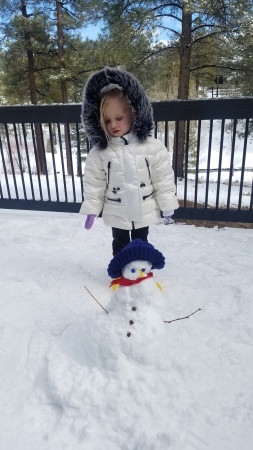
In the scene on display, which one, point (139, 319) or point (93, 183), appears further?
point (93, 183)

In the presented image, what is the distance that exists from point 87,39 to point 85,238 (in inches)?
455

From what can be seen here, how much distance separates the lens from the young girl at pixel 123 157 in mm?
1976

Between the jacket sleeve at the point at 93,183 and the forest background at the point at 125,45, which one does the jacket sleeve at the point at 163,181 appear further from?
the forest background at the point at 125,45

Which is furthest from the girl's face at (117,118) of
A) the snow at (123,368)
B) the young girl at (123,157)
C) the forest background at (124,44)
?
the forest background at (124,44)

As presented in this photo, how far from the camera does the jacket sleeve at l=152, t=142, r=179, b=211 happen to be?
85.2 inches

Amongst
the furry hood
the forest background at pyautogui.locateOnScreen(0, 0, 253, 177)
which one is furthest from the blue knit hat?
the forest background at pyautogui.locateOnScreen(0, 0, 253, 177)

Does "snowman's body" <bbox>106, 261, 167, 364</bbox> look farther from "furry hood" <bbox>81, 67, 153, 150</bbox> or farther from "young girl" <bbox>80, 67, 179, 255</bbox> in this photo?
"furry hood" <bbox>81, 67, 153, 150</bbox>

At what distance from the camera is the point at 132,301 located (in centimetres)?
171

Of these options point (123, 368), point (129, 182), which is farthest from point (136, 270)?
point (129, 182)

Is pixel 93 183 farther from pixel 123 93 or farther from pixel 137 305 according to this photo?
pixel 137 305

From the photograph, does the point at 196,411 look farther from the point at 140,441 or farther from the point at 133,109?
the point at 133,109

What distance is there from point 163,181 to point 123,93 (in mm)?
626

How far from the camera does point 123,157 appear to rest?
208 cm

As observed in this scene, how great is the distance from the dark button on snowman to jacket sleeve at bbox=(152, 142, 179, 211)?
0.54 m
